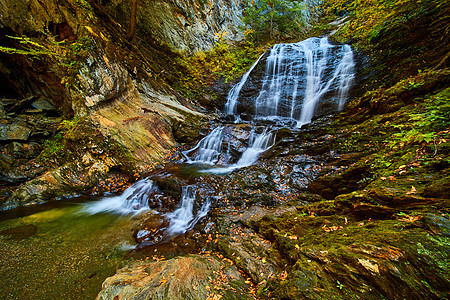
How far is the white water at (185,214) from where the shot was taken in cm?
459

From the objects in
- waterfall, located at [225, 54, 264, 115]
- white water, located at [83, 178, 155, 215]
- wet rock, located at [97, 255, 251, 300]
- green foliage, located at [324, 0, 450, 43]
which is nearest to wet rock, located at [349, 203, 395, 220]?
wet rock, located at [97, 255, 251, 300]

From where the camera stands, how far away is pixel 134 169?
264 inches

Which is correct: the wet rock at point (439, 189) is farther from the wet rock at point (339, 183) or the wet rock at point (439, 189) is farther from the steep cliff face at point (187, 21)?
the steep cliff face at point (187, 21)

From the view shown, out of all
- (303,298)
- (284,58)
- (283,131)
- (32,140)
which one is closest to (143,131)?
(32,140)

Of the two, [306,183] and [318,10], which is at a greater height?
[318,10]

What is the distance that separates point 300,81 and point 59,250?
44.9 feet

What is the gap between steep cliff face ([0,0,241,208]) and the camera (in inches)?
248

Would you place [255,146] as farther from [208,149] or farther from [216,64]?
[216,64]

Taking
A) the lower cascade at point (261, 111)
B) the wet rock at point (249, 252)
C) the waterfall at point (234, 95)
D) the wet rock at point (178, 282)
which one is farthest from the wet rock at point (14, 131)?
the waterfall at point (234, 95)

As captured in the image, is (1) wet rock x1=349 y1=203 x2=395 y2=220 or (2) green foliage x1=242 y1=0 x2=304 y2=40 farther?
(2) green foliage x1=242 y1=0 x2=304 y2=40

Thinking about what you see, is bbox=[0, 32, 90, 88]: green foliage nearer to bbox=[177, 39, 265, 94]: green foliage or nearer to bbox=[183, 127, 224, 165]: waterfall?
bbox=[183, 127, 224, 165]: waterfall

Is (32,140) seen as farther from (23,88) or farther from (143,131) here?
(143,131)

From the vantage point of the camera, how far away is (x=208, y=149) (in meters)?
8.70

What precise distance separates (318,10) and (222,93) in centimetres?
2284
